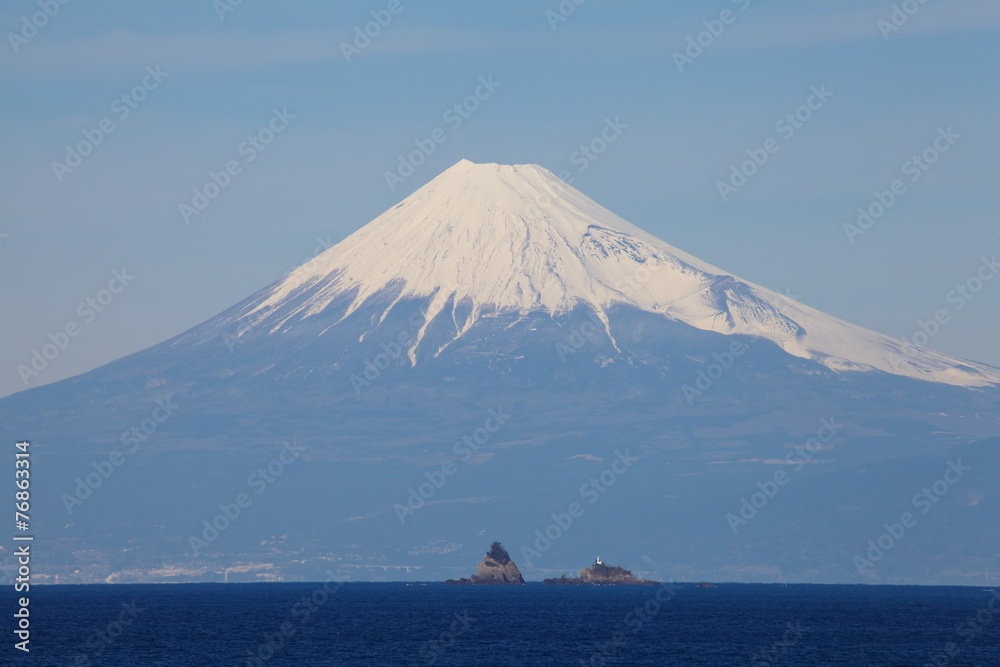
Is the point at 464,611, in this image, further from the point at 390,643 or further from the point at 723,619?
the point at 390,643

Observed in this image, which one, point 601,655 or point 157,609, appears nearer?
point 601,655

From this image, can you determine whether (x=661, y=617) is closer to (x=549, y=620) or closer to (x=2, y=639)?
(x=549, y=620)

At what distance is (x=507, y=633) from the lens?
402 ft

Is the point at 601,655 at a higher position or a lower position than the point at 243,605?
lower

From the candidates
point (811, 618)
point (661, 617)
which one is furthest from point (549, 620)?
point (811, 618)

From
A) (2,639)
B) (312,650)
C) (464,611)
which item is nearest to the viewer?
(312,650)

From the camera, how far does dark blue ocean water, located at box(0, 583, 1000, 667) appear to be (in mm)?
102250

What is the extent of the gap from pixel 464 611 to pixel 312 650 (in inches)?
1910

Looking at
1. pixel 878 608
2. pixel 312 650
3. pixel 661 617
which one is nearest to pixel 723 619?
pixel 661 617

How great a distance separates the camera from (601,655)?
341 feet

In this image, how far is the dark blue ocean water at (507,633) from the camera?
102 metres

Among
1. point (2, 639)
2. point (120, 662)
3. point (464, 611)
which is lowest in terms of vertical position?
point (120, 662)

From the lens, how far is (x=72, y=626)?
435 feet

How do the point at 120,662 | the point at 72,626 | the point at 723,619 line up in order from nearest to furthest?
1. the point at 120,662
2. the point at 72,626
3. the point at 723,619
